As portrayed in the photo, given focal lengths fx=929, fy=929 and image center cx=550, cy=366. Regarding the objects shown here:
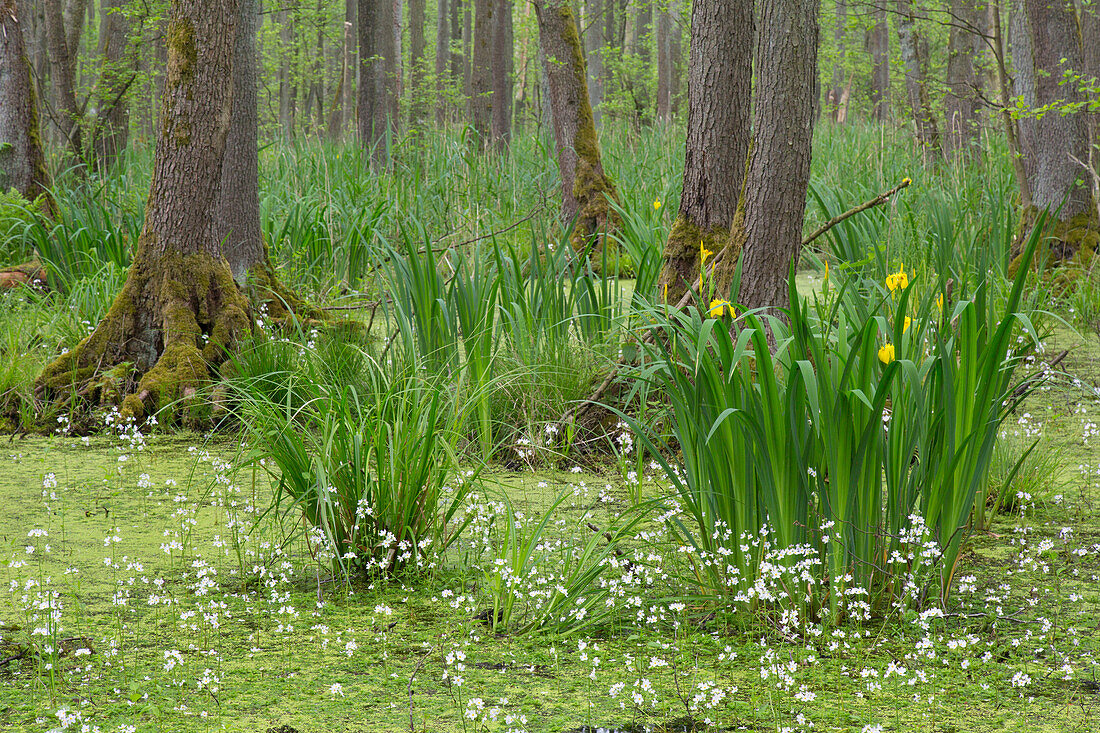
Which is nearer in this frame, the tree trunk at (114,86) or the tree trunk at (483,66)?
the tree trunk at (114,86)

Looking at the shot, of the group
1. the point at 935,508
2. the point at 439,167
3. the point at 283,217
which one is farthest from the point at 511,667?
the point at 439,167

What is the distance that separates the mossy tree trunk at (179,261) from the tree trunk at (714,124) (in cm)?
218

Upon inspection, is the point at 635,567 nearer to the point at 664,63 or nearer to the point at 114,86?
the point at 114,86

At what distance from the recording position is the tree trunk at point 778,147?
128 inches

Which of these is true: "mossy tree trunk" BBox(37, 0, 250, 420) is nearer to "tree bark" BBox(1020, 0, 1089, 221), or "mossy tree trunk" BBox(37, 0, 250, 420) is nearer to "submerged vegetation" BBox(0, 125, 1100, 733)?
"submerged vegetation" BBox(0, 125, 1100, 733)

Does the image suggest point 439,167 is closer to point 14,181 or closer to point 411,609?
point 14,181

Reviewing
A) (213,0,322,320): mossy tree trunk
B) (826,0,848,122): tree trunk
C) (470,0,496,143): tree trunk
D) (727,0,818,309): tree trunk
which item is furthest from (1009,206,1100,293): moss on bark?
(826,0,848,122): tree trunk

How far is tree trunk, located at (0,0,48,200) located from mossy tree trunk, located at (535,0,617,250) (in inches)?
151

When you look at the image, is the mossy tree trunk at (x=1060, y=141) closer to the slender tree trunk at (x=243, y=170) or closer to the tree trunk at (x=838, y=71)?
the slender tree trunk at (x=243, y=170)

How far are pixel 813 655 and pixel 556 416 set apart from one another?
1907mm

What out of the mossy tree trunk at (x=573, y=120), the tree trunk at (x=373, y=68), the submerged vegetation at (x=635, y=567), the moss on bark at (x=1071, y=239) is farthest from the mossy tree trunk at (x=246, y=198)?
the tree trunk at (x=373, y=68)

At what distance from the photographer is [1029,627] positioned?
2.25m

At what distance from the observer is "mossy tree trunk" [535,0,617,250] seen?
673 cm

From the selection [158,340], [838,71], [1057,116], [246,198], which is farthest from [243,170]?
[838,71]
